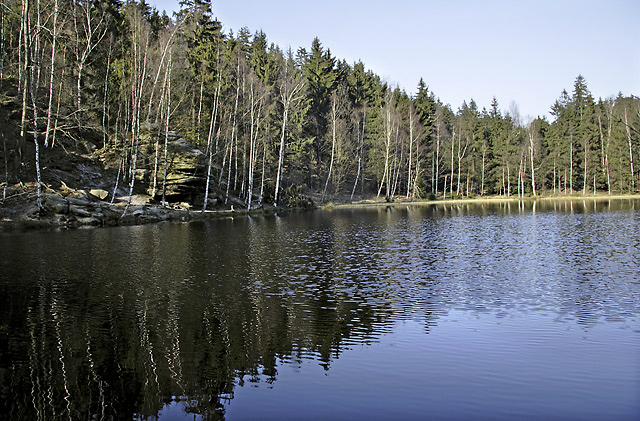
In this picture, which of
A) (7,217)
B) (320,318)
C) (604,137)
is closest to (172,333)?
(320,318)

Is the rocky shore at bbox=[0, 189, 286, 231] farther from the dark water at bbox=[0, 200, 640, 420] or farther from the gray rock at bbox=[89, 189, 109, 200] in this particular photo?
the dark water at bbox=[0, 200, 640, 420]

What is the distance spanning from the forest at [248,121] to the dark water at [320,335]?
1852cm

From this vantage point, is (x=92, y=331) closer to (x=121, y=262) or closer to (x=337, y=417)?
(x=337, y=417)

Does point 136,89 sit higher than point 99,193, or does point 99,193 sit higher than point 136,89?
point 136,89

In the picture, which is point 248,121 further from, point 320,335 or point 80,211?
point 320,335

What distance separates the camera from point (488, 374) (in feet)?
23.3

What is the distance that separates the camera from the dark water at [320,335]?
6.24 meters

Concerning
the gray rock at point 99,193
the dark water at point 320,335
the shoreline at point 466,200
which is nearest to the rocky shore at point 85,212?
the gray rock at point 99,193

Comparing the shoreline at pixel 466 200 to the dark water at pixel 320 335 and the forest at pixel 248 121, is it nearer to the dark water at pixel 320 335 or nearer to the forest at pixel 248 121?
the forest at pixel 248 121

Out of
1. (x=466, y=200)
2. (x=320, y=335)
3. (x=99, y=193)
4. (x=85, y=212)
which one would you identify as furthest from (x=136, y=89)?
(x=466, y=200)

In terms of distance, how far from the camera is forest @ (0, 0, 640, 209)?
3559 centimetres

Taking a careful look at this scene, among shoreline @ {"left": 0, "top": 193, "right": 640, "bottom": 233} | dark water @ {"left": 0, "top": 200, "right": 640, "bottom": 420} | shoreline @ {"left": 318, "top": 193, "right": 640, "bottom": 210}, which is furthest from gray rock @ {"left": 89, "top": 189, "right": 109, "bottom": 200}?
shoreline @ {"left": 318, "top": 193, "right": 640, "bottom": 210}

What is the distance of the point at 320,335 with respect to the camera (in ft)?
30.2

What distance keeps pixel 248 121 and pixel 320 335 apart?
40986 millimetres
